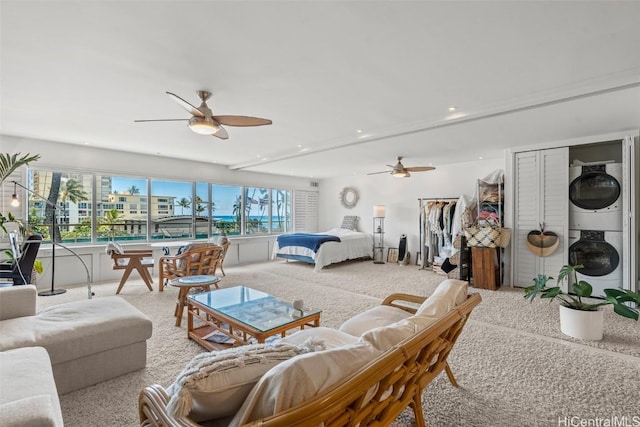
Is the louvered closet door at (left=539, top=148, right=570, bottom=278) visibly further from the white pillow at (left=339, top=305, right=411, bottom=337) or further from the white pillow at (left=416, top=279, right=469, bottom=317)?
the white pillow at (left=416, top=279, right=469, bottom=317)

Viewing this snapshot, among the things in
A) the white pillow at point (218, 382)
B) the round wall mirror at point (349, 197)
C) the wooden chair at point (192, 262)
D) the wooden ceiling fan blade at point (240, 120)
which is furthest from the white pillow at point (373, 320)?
the round wall mirror at point (349, 197)

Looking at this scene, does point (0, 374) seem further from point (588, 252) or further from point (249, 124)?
point (588, 252)

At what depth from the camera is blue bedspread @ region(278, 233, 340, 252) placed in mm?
6302

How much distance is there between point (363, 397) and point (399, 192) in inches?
273

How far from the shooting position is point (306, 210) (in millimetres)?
9055

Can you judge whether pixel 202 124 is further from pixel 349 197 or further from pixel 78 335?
pixel 349 197

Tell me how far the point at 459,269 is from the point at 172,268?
477 cm

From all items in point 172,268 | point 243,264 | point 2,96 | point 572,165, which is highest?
point 2,96

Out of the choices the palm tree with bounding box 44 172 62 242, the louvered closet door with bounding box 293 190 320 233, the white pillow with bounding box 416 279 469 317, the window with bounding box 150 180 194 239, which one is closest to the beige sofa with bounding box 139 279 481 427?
the white pillow with bounding box 416 279 469 317

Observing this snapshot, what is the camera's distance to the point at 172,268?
4.31 meters

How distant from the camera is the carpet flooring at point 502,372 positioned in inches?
69.2

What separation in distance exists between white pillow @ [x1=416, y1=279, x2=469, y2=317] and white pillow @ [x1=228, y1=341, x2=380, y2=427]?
0.78m

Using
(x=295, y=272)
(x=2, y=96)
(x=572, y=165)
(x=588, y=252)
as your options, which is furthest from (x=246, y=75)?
(x=588, y=252)

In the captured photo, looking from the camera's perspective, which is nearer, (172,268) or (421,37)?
Result: (421,37)
